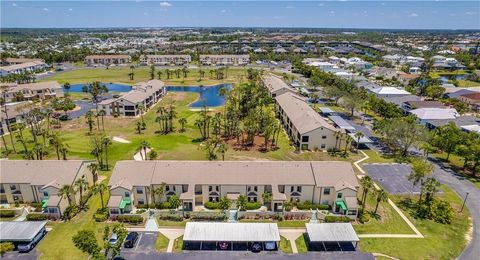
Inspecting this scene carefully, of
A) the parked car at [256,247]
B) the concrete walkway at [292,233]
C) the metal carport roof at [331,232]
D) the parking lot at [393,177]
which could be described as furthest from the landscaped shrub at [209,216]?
the parking lot at [393,177]

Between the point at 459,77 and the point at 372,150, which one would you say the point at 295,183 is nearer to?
the point at 372,150

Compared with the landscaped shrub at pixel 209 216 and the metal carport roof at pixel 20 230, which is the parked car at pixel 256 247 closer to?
the landscaped shrub at pixel 209 216

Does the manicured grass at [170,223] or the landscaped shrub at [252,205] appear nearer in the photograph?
the manicured grass at [170,223]

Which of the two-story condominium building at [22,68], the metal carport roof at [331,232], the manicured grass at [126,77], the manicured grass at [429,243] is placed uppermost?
the two-story condominium building at [22,68]

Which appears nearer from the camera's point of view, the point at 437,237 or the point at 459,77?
the point at 437,237

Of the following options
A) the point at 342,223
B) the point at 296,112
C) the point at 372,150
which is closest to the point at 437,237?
the point at 342,223
